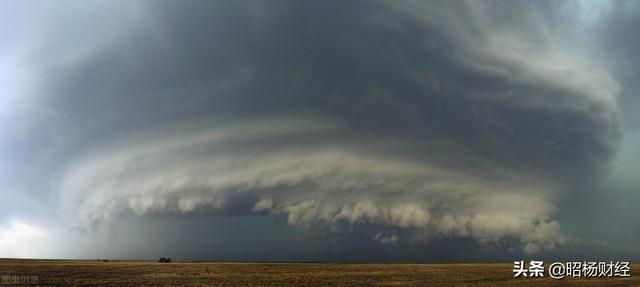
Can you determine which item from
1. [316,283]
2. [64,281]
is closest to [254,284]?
[316,283]

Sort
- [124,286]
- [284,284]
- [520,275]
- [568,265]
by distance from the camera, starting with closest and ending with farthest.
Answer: [124,286], [284,284], [520,275], [568,265]

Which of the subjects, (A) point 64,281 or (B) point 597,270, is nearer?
(A) point 64,281

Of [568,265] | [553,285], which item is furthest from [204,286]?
[568,265]

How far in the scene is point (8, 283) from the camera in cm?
6500

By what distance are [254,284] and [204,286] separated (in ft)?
24.0

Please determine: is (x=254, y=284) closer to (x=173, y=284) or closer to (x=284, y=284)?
(x=284, y=284)

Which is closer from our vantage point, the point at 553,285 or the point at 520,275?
the point at 553,285

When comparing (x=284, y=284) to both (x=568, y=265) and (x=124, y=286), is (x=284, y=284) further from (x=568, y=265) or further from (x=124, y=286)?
(x=568, y=265)

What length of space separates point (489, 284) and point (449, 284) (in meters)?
6.58

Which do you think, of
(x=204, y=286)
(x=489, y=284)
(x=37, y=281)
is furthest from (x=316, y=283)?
(x=37, y=281)

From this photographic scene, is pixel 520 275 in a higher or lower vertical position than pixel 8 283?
lower

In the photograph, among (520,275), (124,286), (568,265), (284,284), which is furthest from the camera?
(568,265)

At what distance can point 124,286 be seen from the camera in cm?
6244

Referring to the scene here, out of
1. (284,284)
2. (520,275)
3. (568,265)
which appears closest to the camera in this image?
(284,284)
